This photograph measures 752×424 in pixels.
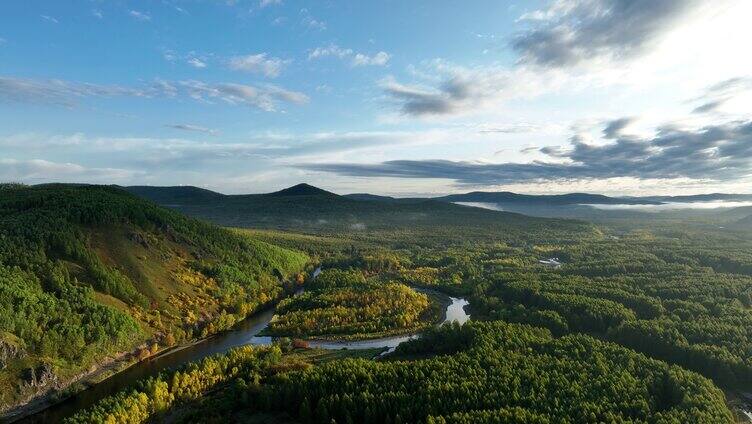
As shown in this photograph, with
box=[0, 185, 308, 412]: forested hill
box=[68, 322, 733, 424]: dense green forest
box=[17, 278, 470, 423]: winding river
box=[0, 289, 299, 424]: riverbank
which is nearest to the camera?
box=[68, 322, 733, 424]: dense green forest

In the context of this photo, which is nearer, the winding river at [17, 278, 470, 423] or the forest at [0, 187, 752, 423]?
the forest at [0, 187, 752, 423]

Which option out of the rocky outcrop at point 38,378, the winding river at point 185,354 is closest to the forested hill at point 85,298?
the rocky outcrop at point 38,378

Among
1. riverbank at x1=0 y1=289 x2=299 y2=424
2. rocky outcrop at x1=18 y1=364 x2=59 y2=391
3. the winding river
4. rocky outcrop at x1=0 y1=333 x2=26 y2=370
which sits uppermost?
rocky outcrop at x1=0 y1=333 x2=26 y2=370

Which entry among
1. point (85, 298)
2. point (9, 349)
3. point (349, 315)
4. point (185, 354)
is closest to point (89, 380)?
point (9, 349)

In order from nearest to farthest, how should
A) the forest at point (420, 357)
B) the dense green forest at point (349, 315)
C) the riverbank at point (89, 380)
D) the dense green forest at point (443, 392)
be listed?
the dense green forest at point (443, 392), the forest at point (420, 357), the riverbank at point (89, 380), the dense green forest at point (349, 315)

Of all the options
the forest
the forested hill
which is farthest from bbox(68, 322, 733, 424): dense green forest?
the forested hill

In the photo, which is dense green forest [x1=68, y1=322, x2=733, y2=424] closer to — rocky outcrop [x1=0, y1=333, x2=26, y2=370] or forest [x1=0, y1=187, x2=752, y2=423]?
forest [x1=0, y1=187, x2=752, y2=423]

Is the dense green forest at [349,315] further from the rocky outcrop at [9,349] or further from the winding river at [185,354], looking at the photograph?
the rocky outcrop at [9,349]
